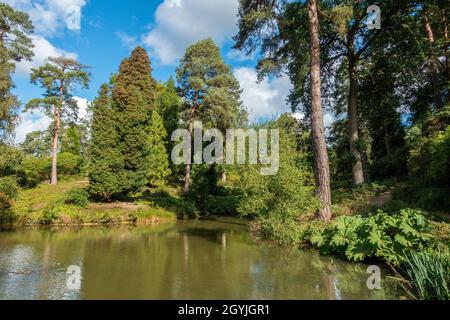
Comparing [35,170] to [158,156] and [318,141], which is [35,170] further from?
[318,141]

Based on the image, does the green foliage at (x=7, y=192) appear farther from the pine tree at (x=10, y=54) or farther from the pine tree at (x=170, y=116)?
the pine tree at (x=170, y=116)

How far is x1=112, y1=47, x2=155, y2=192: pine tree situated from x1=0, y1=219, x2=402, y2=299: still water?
27.9 feet

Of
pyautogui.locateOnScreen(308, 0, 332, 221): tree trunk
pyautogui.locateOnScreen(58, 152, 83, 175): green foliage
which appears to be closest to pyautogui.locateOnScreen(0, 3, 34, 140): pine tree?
pyautogui.locateOnScreen(58, 152, 83, 175): green foliage

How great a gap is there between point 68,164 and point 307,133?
2201 cm

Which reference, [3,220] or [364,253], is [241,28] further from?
[3,220]

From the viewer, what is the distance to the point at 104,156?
2138 cm

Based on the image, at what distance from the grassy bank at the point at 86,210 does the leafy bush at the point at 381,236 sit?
13.1 meters

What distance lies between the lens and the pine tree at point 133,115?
22.2 meters

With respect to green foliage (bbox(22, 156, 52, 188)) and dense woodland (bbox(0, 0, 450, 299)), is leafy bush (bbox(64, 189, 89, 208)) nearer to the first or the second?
dense woodland (bbox(0, 0, 450, 299))

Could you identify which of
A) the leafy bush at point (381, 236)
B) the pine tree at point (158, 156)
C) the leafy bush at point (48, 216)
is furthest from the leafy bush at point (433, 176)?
the pine tree at point (158, 156)

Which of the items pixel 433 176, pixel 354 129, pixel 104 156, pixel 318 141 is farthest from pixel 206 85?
pixel 433 176

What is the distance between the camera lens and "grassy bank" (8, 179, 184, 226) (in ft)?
59.3
